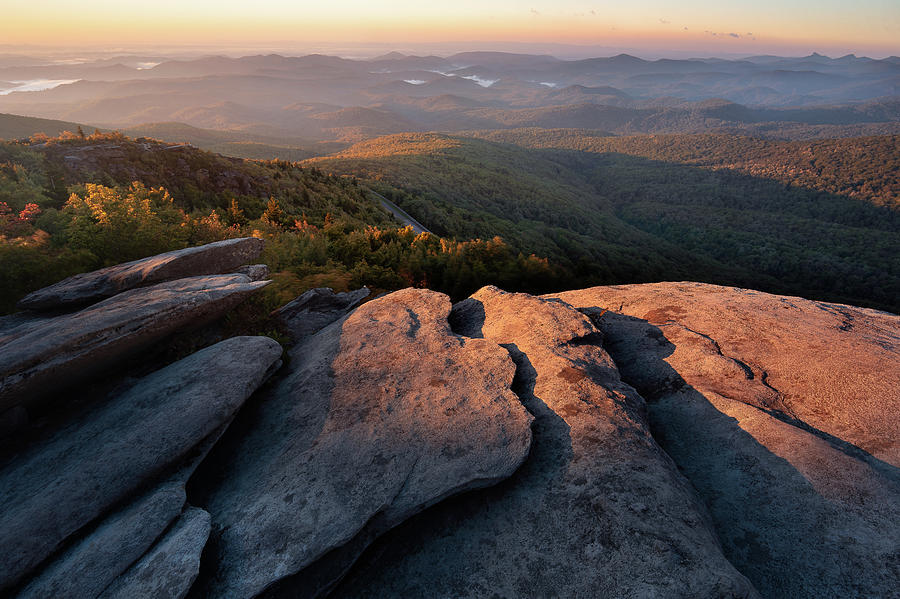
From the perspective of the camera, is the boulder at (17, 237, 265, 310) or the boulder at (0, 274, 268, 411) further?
the boulder at (17, 237, 265, 310)

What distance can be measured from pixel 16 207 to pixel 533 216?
118 metres

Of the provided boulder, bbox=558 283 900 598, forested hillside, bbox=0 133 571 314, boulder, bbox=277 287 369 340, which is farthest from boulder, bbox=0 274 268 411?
boulder, bbox=558 283 900 598

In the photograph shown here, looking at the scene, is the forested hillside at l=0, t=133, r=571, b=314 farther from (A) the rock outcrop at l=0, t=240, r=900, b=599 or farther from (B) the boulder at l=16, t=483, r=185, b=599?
(B) the boulder at l=16, t=483, r=185, b=599

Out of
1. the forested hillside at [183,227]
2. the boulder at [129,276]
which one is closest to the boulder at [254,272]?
the boulder at [129,276]

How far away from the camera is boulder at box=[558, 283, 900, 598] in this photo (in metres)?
6.23

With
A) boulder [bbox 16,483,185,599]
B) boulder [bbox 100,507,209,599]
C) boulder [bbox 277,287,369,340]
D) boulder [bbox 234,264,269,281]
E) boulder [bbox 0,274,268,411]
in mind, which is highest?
boulder [bbox 0,274,268,411]

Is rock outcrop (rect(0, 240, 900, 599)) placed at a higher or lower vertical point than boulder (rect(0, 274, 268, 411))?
lower

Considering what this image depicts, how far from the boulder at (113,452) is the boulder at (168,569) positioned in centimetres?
159

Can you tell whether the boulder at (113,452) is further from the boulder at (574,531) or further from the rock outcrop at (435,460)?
the boulder at (574,531)

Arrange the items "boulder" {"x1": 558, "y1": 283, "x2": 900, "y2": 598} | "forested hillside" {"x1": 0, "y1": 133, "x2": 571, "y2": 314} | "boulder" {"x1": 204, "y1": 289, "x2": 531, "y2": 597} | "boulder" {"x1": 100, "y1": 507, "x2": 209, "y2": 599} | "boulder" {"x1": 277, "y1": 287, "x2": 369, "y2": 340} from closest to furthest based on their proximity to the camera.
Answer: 1. "boulder" {"x1": 100, "y1": 507, "x2": 209, "y2": 599}
2. "boulder" {"x1": 204, "y1": 289, "x2": 531, "y2": 597}
3. "boulder" {"x1": 558, "y1": 283, "x2": 900, "y2": 598}
4. "boulder" {"x1": 277, "y1": 287, "x2": 369, "y2": 340}
5. "forested hillside" {"x1": 0, "y1": 133, "x2": 571, "y2": 314}

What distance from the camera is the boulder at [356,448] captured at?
5953 mm

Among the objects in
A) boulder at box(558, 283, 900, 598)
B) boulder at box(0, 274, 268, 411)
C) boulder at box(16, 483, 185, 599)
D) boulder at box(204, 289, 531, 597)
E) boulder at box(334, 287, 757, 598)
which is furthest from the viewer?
boulder at box(0, 274, 268, 411)

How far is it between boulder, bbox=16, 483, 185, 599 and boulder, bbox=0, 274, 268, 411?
3530mm

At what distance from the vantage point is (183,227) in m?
18.5
